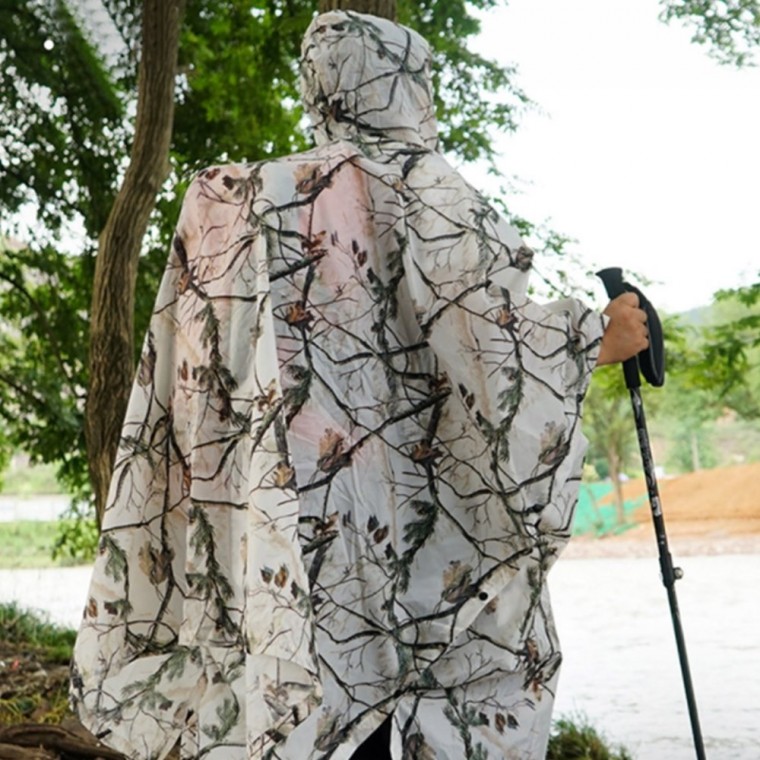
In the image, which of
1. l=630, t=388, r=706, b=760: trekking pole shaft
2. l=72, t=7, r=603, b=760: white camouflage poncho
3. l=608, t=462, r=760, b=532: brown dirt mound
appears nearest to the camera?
l=72, t=7, r=603, b=760: white camouflage poncho

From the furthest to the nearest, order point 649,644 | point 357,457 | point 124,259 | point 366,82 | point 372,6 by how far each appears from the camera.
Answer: point 649,644
point 124,259
point 372,6
point 366,82
point 357,457

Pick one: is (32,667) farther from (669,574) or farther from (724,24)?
(724,24)

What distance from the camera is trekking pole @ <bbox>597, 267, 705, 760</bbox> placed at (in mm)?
1542

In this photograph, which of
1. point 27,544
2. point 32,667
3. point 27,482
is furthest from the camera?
point 27,544

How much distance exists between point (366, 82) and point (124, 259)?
202 centimetres

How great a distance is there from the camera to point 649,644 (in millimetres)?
5473

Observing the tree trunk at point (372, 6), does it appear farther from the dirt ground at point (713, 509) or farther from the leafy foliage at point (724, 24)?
the dirt ground at point (713, 509)

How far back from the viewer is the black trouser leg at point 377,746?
1.43 metres

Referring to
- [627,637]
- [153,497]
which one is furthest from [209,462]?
[627,637]

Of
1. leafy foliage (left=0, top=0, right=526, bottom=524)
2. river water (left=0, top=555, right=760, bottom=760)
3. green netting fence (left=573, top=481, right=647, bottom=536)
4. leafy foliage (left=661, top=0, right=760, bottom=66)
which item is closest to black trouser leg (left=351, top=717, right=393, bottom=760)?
river water (left=0, top=555, right=760, bottom=760)

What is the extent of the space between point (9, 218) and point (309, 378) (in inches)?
147

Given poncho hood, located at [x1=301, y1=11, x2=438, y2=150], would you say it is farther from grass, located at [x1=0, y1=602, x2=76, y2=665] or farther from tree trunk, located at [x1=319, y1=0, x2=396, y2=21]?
grass, located at [x1=0, y1=602, x2=76, y2=665]

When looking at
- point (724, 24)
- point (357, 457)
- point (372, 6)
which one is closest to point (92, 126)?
point (724, 24)

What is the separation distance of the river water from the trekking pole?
2247 millimetres
